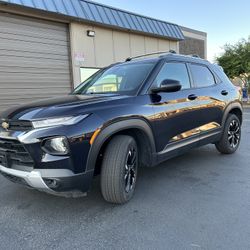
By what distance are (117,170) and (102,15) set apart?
8.48 metres

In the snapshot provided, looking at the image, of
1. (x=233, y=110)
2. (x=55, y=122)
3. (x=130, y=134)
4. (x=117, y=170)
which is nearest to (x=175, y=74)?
(x=130, y=134)

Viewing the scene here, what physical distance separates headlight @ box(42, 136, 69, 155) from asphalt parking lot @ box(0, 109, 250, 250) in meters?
0.80

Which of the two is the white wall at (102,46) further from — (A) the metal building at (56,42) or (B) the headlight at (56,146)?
(B) the headlight at (56,146)

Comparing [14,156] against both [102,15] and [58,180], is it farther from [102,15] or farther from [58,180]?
[102,15]

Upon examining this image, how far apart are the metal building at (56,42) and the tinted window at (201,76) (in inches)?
225

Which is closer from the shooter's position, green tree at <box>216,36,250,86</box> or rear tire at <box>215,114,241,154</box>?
rear tire at <box>215,114,241,154</box>

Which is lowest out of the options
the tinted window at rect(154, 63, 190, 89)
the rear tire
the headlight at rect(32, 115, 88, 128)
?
the rear tire

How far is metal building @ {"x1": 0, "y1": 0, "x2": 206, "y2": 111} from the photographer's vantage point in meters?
8.64

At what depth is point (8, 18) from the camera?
8547 millimetres

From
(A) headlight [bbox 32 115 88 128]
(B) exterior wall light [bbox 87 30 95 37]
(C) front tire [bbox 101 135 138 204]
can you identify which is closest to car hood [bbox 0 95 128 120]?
(A) headlight [bbox 32 115 88 128]

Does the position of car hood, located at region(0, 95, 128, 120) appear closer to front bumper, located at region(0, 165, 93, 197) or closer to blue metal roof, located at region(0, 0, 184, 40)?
front bumper, located at region(0, 165, 93, 197)

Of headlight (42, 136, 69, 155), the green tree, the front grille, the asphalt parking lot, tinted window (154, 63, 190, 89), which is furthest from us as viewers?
the green tree

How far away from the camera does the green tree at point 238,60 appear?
2383 cm

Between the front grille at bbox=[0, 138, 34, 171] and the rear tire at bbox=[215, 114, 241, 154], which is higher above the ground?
the front grille at bbox=[0, 138, 34, 171]
